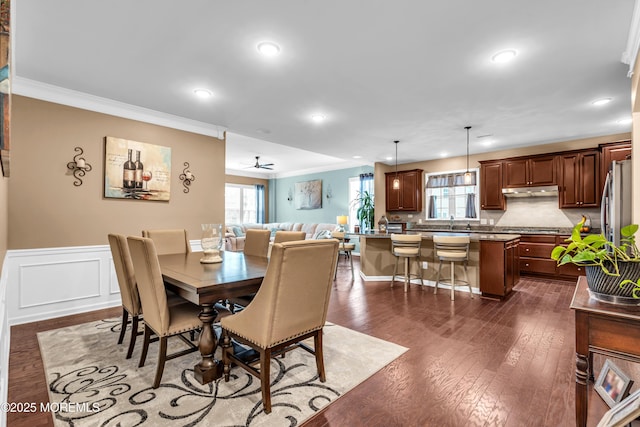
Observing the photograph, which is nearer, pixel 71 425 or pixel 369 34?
pixel 71 425

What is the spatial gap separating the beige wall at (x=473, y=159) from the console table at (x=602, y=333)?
5570 mm

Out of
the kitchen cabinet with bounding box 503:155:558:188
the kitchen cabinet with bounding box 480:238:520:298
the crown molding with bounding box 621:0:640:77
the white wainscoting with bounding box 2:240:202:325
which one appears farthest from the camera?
the kitchen cabinet with bounding box 503:155:558:188

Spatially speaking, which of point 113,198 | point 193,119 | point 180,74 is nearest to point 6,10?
point 180,74

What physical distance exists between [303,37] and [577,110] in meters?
3.95

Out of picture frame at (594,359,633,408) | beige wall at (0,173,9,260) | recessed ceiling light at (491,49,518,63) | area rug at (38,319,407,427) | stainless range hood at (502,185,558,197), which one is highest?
recessed ceiling light at (491,49,518,63)

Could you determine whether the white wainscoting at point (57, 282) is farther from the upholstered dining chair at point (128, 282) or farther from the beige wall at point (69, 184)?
the upholstered dining chair at point (128, 282)

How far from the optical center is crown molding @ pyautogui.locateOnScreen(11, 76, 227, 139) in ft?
10.7

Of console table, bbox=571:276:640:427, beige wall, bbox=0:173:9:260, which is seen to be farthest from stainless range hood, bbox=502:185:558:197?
beige wall, bbox=0:173:9:260

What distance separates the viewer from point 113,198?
12.8ft

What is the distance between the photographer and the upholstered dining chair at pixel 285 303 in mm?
1702

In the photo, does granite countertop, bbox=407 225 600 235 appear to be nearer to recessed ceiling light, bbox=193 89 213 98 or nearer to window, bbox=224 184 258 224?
recessed ceiling light, bbox=193 89 213 98

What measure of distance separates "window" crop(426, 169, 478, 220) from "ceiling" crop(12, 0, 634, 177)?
220 cm

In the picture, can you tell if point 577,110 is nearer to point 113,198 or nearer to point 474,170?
point 474,170

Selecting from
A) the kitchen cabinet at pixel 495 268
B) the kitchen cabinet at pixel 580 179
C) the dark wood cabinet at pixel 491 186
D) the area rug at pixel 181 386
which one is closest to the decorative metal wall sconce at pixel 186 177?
the area rug at pixel 181 386
